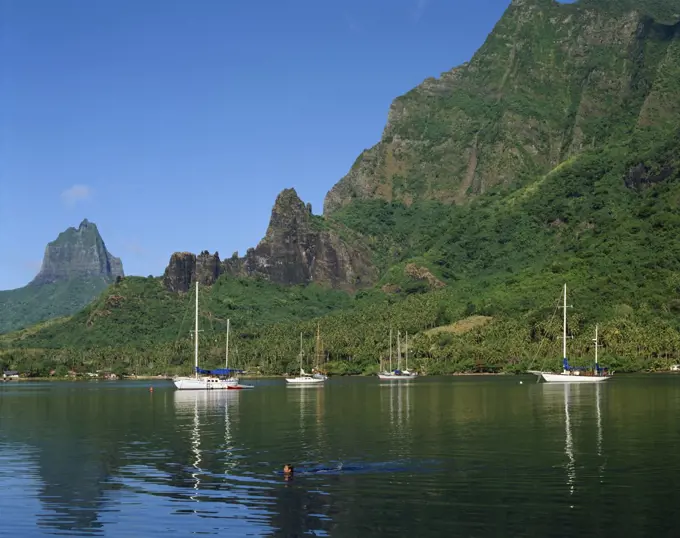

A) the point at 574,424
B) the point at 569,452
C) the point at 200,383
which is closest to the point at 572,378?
the point at 200,383

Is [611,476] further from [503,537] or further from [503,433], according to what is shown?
[503,433]

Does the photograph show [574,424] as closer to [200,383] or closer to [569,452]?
[569,452]

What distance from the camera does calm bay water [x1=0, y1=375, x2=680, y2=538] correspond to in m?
39.8

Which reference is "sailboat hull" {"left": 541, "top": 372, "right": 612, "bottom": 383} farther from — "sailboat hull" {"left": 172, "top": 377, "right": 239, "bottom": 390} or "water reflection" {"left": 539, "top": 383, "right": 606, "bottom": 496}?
"sailboat hull" {"left": 172, "top": 377, "right": 239, "bottom": 390}

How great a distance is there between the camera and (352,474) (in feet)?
174

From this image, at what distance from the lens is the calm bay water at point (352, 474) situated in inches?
1567

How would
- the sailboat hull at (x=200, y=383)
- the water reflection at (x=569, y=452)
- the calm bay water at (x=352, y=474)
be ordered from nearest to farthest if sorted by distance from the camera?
1. the calm bay water at (x=352, y=474)
2. the water reflection at (x=569, y=452)
3. the sailboat hull at (x=200, y=383)

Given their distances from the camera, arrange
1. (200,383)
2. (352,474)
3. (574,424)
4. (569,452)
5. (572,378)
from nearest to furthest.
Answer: (352,474), (569,452), (574,424), (200,383), (572,378)

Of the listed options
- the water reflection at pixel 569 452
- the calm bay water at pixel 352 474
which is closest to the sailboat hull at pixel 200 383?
the calm bay water at pixel 352 474

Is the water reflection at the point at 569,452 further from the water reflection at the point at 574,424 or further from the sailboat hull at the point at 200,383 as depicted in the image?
the sailboat hull at the point at 200,383

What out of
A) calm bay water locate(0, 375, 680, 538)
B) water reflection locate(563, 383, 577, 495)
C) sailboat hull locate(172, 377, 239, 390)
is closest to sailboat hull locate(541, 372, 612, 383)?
sailboat hull locate(172, 377, 239, 390)

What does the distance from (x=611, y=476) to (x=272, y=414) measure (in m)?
59.8

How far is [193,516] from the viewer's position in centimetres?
4175

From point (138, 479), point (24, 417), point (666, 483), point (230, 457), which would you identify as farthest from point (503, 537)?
point (24, 417)
